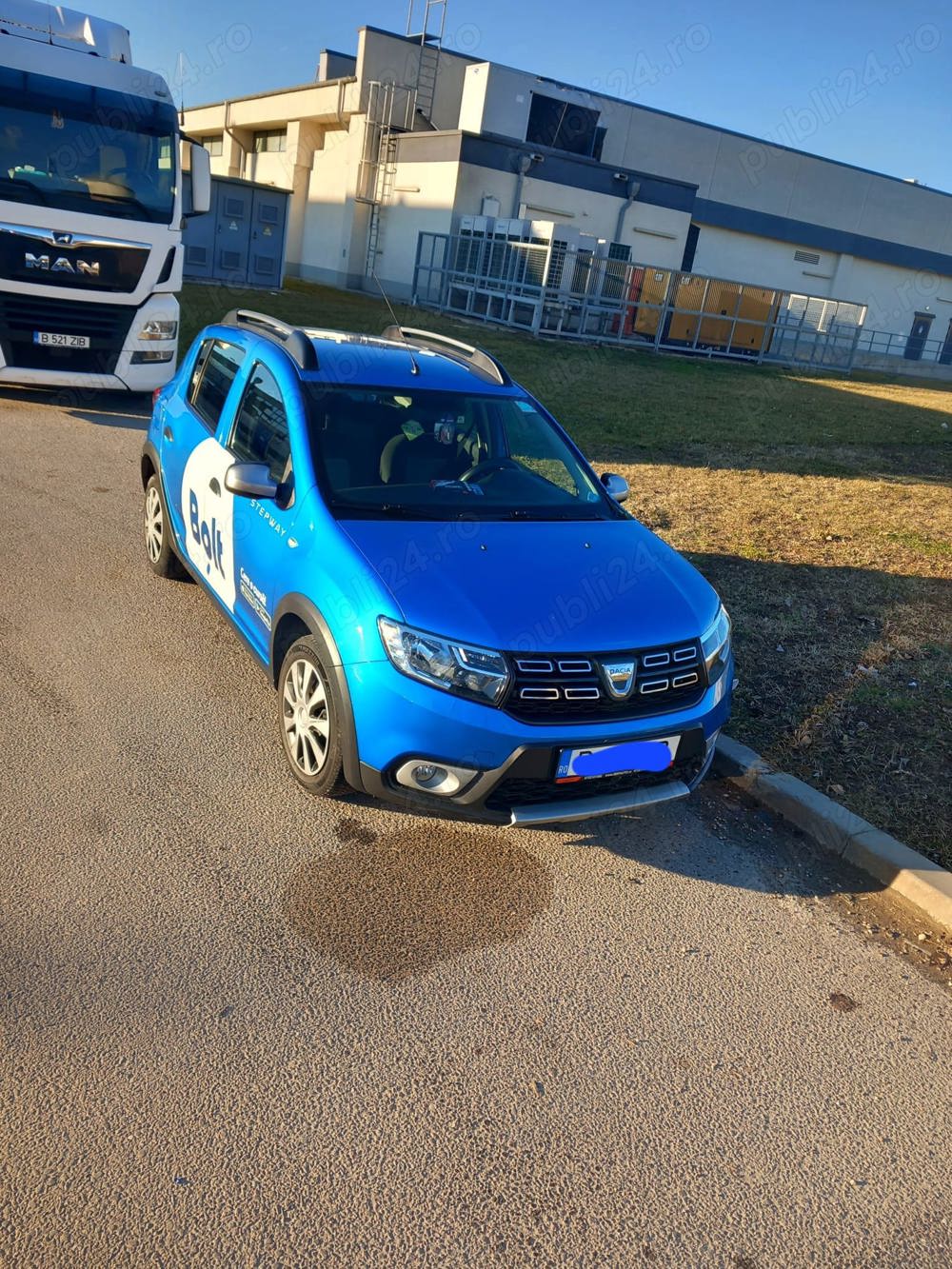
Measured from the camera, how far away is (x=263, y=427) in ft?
15.2

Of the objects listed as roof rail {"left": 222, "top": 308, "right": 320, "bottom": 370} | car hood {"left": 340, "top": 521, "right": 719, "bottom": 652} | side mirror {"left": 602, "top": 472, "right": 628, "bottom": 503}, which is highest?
roof rail {"left": 222, "top": 308, "right": 320, "bottom": 370}

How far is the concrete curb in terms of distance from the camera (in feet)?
12.3

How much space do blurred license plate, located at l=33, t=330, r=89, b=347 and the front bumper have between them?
799 centimetres

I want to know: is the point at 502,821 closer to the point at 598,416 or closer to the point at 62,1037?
the point at 62,1037

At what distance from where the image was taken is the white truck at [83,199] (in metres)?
9.27

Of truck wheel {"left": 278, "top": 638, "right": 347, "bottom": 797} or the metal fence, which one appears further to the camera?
the metal fence

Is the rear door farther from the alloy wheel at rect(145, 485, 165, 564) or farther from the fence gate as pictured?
the fence gate

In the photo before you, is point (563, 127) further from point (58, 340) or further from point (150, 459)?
point (150, 459)

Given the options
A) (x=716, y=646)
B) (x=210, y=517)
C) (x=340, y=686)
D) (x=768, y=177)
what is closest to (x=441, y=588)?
(x=340, y=686)

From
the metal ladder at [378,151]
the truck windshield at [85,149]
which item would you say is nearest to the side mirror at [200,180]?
the truck windshield at [85,149]

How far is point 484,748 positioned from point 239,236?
Result: 27362 mm

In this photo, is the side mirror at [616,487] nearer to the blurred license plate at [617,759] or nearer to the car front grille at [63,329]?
the blurred license plate at [617,759]

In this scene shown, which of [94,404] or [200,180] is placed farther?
[94,404]

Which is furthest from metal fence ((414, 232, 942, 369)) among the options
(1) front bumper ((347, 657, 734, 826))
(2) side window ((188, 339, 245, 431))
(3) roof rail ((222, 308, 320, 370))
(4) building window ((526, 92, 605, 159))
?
(1) front bumper ((347, 657, 734, 826))
